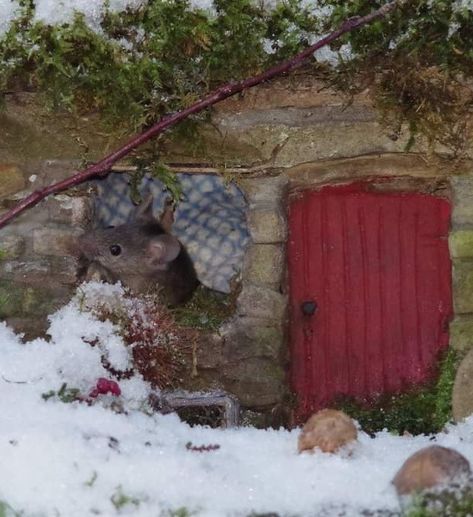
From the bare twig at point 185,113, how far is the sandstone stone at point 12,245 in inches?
13.5

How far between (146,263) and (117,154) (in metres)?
0.82

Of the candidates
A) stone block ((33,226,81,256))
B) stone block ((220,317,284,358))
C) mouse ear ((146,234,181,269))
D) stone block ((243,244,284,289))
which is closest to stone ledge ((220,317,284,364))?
stone block ((220,317,284,358))

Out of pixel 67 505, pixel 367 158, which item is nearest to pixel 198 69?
pixel 367 158

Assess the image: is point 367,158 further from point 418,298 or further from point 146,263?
point 146,263

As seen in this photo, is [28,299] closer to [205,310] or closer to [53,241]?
[53,241]

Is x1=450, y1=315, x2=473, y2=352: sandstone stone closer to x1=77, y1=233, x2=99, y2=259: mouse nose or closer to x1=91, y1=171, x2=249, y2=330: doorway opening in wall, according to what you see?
x1=91, y1=171, x2=249, y2=330: doorway opening in wall

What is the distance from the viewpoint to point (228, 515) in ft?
7.84

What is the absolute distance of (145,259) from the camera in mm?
4023

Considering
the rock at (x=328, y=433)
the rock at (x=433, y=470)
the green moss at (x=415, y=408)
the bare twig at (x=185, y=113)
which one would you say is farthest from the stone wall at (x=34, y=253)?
the rock at (x=433, y=470)

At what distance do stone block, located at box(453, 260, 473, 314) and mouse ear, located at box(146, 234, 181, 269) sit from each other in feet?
3.85

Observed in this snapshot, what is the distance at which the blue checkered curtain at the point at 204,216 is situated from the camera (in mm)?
4043

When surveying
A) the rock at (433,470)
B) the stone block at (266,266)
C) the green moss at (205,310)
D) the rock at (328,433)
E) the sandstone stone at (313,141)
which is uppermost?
the sandstone stone at (313,141)

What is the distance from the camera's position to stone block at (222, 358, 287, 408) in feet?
11.5

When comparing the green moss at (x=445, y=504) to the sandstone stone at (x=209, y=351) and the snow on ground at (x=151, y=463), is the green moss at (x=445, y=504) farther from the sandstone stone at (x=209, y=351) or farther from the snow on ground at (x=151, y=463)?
the sandstone stone at (x=209, y=351)
